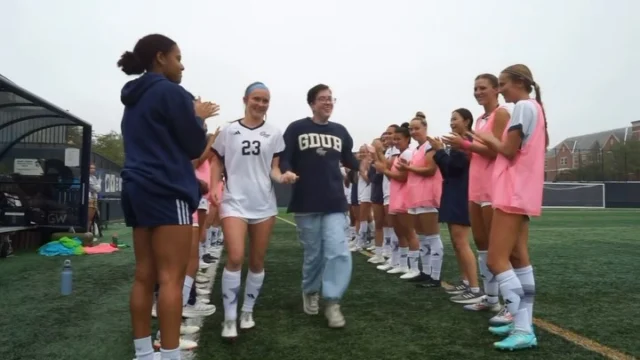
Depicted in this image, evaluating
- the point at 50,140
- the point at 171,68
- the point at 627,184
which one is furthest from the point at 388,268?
the point at 627,184

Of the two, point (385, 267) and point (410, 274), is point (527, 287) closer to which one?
point (410, 274)

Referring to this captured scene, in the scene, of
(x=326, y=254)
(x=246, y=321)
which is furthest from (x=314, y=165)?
(x=246, y=321)

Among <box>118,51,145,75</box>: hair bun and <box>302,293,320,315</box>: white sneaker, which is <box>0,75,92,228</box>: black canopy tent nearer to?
<box>302,293,320,315</box>: white sneaker

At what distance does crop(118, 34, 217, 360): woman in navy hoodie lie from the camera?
110 inches

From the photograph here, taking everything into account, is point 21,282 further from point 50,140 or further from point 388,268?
point 50,140

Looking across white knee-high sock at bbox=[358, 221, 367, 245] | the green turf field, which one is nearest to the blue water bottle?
the green turf field

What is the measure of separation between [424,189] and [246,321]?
2896 mm

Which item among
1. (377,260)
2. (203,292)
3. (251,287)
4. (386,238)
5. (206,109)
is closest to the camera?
(206,109)

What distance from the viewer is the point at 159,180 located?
2.78m

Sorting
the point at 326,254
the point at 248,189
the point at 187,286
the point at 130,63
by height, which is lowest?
the point at 187,286

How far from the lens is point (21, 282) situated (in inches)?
265

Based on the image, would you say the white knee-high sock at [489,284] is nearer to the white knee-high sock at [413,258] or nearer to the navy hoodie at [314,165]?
the navy hoodie at [314,165]

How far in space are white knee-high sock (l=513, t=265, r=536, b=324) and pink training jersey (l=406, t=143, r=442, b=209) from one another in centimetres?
226

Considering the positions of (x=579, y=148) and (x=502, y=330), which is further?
(x=579, y=148)
